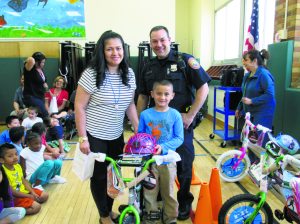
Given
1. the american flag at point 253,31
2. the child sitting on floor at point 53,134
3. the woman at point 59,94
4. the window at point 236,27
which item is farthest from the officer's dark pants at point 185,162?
the woman at point 59,94

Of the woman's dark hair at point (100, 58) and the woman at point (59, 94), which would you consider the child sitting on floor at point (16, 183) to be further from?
the woman at point (59, 94)

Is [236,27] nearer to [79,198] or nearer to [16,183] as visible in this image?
[79,198]

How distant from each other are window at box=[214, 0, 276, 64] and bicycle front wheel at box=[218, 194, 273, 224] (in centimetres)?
374

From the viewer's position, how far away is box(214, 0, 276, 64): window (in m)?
5.13

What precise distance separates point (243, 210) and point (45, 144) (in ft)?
9.07

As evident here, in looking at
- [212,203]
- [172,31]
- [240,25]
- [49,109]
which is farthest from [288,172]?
[172,31]

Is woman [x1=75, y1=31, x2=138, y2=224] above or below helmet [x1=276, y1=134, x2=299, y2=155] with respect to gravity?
above

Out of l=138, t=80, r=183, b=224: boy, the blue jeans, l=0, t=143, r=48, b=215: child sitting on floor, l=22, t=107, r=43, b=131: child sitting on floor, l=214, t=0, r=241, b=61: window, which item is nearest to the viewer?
l=138, t=80, r=183, b=224: boy

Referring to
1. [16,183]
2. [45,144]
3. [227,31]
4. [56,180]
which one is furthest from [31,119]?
[227,31]

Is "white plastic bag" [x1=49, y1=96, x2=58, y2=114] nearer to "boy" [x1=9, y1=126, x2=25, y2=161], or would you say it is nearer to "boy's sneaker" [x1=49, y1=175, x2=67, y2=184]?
"boy" [x1=9, y1=126, x2=25, y2=161]

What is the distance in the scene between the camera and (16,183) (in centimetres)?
260

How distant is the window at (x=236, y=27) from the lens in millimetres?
5133

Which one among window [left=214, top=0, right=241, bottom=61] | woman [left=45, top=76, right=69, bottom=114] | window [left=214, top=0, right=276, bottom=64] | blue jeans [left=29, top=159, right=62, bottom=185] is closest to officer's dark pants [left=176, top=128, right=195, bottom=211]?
blue jeans [left=29, top=159, right=62, bottom=185]

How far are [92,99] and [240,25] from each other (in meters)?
5.11
